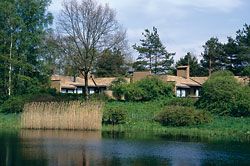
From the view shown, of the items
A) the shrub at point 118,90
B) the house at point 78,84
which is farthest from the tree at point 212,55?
the shrub at point 118,90

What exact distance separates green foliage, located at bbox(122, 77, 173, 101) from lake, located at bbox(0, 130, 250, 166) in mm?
16635

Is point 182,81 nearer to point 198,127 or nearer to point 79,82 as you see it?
point 79,82

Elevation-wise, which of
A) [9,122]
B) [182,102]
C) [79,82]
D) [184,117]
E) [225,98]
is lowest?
[9,122]

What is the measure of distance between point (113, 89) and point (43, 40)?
10.6 m

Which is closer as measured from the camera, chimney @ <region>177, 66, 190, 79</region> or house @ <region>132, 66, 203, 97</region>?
house @ <region>132, 66, 203, 97</region>

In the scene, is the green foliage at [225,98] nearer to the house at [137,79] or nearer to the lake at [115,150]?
the lake at [115,150]

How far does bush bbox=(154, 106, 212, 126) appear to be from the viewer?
147 feet

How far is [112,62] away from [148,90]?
17912 millimetres

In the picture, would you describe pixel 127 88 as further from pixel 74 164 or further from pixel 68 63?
pixel 74 164

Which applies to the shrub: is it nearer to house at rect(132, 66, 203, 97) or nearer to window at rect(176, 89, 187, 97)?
house at rect(132, 66, 203, 97)

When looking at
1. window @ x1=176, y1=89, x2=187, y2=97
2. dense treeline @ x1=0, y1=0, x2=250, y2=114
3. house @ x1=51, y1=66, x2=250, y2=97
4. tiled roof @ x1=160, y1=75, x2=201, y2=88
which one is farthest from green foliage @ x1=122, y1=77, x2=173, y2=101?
window @ x1=176, y1=89, x2=187, y2=97

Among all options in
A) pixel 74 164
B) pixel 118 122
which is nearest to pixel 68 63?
pixel 118 122

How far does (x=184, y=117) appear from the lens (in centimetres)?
4469

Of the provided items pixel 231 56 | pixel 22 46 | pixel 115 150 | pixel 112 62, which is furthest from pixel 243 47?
pixel 115 150
